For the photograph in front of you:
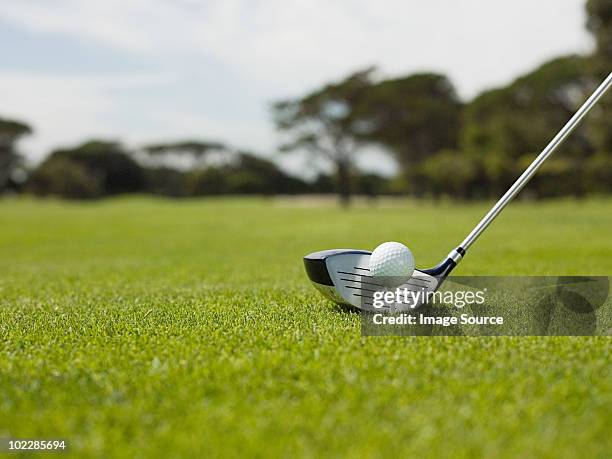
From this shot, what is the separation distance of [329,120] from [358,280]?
40.1 m

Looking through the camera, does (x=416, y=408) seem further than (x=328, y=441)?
Yes

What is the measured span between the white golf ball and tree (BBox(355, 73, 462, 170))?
40432 millimetres

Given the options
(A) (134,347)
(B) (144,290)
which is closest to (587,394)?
(A) (134,347)

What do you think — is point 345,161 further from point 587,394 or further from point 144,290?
point 587,394

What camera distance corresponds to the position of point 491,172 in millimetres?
40062

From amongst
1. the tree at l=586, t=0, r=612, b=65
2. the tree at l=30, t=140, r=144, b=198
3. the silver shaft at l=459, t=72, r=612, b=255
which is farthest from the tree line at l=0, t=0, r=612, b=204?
the tree at l=30, t=140, r=144, b=198

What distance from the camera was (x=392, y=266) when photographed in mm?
3955

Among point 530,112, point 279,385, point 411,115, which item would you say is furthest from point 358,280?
point 411,115

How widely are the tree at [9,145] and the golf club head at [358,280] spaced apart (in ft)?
217

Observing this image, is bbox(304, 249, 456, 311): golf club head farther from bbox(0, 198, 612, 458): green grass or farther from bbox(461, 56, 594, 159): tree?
bbox(461, 56, 594, 159): tree

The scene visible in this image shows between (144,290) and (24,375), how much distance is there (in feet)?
10.1

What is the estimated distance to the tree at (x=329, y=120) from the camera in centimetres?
4322

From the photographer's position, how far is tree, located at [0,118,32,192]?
61156mm

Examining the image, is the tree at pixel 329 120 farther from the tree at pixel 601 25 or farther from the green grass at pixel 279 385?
the green grass at pixel 279 385
